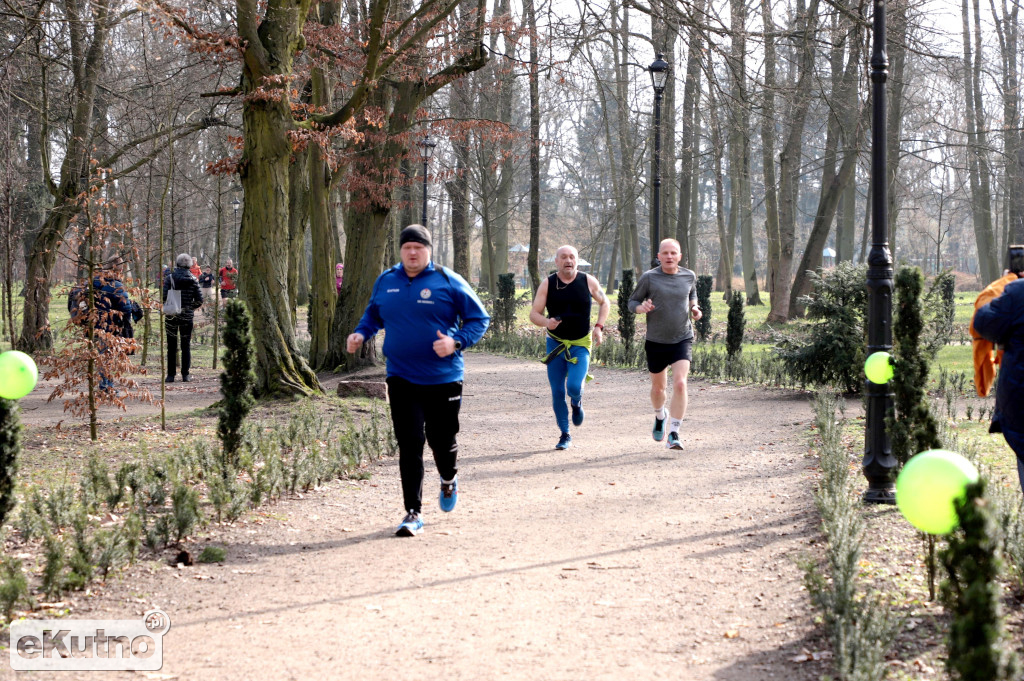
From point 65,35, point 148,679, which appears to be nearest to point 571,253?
point 148,679

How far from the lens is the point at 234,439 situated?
763 centimetres

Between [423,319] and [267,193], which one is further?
[267,193]

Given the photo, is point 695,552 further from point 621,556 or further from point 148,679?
point 148,679

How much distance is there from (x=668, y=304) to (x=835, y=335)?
13.7ft

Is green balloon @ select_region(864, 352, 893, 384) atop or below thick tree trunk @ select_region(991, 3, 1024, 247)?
below

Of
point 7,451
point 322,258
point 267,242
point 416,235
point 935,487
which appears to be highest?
point 322,258

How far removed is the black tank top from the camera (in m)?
9.45

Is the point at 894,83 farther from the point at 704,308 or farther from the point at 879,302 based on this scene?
the point at 879,302

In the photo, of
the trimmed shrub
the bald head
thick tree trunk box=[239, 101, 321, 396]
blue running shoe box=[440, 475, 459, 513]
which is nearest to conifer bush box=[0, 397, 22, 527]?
blue running shoe box=[440, 475, 459, 513]

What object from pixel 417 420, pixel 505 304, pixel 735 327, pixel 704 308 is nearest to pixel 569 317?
pixel 417 420

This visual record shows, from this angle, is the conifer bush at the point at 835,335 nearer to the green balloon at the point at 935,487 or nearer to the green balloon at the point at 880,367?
the green balloon at the point at 880,367

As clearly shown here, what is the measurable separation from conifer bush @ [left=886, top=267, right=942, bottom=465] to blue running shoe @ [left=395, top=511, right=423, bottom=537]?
10.4ft

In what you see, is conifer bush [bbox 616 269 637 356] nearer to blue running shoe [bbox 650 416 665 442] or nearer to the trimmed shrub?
the trimmed shrub

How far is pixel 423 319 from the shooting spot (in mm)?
6250
